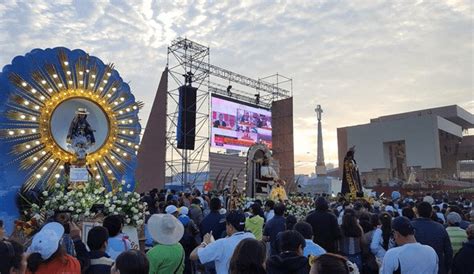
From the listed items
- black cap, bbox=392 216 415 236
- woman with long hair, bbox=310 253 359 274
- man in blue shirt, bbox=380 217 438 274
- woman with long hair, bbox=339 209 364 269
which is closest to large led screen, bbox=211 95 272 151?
woman with long hair, bbox=339 209 364 269

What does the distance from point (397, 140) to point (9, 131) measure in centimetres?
4291

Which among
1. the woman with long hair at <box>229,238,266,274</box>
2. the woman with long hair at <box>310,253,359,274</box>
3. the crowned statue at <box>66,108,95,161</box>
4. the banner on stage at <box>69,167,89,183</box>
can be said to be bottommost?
the woman with long hair at <box>229,238,266,274</box>

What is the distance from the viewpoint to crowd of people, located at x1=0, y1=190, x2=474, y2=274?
309cm

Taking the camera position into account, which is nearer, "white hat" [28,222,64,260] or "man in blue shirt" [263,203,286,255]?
"white hat" [28,222,64,260]

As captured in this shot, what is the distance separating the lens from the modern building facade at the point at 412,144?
144ft

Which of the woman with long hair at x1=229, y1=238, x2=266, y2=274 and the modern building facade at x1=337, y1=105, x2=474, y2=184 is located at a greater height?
the modern building facade at x1=337, y1=105, x2=474, y2=184

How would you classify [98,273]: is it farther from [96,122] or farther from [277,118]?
[277,118]

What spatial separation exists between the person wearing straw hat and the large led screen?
25.1 m

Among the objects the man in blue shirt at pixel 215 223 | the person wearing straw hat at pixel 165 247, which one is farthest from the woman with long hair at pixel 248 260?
the man in blue shirt at pixel 215 223

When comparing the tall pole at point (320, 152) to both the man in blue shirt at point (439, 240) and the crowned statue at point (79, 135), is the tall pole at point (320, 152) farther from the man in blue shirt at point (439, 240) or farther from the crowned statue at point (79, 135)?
the man in blue shirt at point (439, 240)

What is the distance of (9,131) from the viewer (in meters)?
9.70

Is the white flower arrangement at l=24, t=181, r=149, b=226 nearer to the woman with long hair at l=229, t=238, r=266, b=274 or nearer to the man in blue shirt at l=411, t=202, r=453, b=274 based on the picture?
the woman with long hair at l=229, t=238, r=266, b=274

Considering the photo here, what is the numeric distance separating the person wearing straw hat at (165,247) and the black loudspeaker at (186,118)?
2087cm

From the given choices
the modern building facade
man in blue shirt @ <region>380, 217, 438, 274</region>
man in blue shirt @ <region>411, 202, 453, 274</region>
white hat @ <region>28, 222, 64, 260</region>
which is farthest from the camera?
the modern building facade
